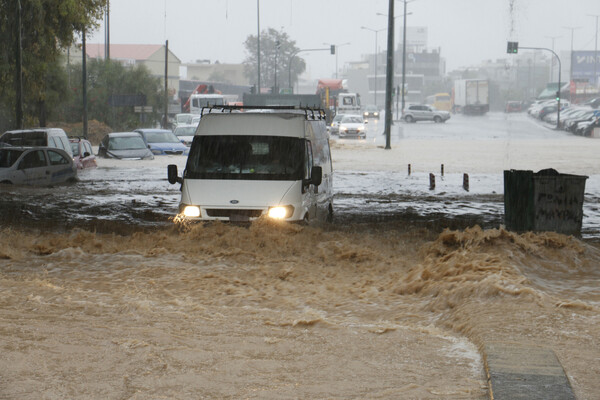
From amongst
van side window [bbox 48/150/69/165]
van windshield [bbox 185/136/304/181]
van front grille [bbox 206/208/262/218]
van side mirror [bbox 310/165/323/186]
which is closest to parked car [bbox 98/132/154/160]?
van side window [bbox 48/150/69/165]

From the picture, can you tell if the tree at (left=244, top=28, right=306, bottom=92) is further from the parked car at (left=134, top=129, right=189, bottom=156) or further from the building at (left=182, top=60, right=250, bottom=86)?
the parked car at (left=134, top=129, right=189, bottom=156)

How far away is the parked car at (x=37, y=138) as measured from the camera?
25.2 metres

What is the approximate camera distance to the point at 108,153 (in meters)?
35.6

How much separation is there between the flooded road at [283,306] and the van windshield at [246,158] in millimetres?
847

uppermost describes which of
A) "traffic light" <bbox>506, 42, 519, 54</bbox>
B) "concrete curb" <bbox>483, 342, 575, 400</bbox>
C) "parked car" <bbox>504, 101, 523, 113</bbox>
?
"traffic light" <bbox>506, 42, 519, 54</bbox>

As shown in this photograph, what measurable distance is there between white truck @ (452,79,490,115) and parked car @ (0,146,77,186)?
6958 centimetres

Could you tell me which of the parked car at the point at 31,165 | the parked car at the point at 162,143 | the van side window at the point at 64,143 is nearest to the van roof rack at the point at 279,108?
the parked car at the point at 31,165

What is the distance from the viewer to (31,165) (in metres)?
23.3

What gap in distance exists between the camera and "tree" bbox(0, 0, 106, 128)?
102 feet

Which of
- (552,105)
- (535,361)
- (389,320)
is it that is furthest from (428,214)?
(552,105)

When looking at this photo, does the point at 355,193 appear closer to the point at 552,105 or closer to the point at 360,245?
the point at 360,245

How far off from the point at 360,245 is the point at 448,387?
711 cm

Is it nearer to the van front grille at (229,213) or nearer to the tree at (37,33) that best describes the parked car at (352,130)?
the tree at (37,33)

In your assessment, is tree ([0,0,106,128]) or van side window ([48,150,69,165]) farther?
tree ([0,0,106,128])
